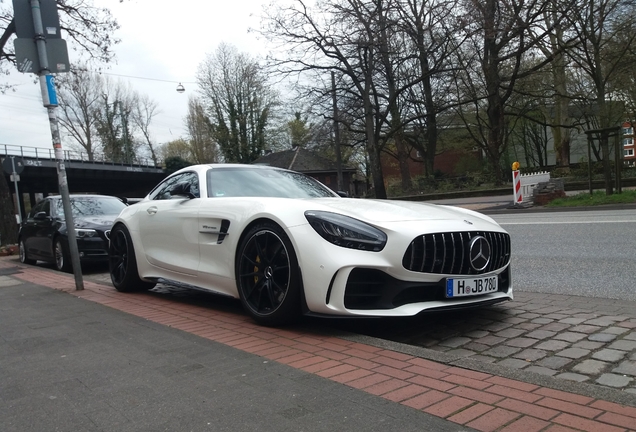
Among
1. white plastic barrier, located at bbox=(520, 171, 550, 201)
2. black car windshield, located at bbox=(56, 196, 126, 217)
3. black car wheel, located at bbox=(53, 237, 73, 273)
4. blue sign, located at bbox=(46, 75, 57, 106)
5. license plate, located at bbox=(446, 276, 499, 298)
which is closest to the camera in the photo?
license plate, located at bbox=(446, 276, 499, 298)

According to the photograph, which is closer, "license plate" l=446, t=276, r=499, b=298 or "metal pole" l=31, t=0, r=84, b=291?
"license plate" l=446, t=276, r=499, b=298

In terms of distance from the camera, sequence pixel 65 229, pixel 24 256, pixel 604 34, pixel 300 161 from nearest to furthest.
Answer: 1. pixel 65 229
2. pixel 24 256
3. pixel 604 34
4. pixel 300 161

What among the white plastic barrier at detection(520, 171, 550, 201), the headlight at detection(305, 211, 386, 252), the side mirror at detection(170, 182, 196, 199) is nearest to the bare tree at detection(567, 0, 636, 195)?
the white plastic barrier at detection(520, 171, 550, 201)

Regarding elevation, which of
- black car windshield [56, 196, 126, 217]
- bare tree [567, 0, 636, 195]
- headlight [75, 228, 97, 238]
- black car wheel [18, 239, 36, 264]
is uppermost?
bare tree [567, 0, 636, 195]

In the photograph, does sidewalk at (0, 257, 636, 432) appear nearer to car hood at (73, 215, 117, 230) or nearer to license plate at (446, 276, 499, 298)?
license plate at (446, 276, 499, 298)

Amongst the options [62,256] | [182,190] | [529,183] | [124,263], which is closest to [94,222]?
[62,256]

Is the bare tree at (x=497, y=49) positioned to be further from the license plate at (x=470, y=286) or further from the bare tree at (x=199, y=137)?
the bare tree at (x=199, y=137)

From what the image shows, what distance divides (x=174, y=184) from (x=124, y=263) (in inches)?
52.0

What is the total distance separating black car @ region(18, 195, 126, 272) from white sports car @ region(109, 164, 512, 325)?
4.77 metres

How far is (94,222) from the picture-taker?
970cm

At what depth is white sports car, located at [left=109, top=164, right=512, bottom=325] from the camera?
12.0 ft

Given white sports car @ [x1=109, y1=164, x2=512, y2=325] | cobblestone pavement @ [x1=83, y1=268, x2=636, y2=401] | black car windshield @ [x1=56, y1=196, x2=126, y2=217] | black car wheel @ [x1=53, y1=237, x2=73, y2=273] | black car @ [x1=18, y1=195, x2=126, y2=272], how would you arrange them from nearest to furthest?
1. cobblestone pavement @ [x1=83, y1=268, x2=636, y2=401]
2. white sports car @ [x1=109, y1=164, x2=512, y2=325]
3. black car @ [x1=18, y1=195, x2=126, y2=272]
4. black car wheel @ [x1=53, y1=237, x2=73, y2=273]
5. black car windshield @ [x1=56, y1=196, x2=126, y2=217]

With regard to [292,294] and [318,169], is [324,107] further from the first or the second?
[318,169]

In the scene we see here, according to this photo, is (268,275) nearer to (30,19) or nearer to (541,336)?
(541,336)
